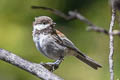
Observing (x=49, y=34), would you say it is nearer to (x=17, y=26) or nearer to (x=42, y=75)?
(x=42, y=75)

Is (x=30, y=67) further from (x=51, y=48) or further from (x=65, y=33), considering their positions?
(x=65, y=33)

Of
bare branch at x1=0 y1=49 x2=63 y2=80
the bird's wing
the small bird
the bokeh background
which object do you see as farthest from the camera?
the bokeh background

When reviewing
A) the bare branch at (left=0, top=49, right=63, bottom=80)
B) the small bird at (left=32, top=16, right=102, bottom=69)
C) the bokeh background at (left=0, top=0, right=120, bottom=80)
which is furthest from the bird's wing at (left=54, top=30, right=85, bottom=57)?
the bokeh background at (left=0, top=0, right=120, bottom=80)

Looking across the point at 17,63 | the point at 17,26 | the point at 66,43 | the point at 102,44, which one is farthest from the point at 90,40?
the point at 17,63

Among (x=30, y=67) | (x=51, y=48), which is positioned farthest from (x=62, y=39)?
(x=30, y=67)

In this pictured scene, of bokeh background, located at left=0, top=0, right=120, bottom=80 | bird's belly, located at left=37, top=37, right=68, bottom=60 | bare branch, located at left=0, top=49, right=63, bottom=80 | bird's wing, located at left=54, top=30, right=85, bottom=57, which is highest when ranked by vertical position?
bokeh background, located at left=0, top=0, right=120, bottom=80

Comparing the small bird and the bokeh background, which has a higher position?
the bokeh background

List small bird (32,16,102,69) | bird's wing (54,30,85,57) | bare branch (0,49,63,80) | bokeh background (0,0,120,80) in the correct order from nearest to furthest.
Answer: bare branch (0,49,63,80)
small bird (32,16,102,69)
bird's wing (54,30,85,57)
bokeh background (0,0,120,80)

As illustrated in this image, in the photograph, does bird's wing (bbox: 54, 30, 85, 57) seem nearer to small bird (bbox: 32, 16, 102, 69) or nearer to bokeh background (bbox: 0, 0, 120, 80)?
small bird (bbox: 32, 16, 102, 69)
